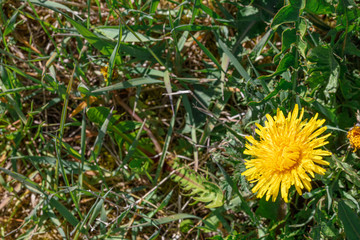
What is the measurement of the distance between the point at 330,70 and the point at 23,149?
214 cm

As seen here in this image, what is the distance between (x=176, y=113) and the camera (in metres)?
2.46

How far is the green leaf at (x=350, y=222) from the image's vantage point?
189 centimetres

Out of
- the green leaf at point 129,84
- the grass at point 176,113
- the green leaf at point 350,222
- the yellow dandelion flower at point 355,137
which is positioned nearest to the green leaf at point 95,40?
the grass at point 176,113

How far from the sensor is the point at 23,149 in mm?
2811

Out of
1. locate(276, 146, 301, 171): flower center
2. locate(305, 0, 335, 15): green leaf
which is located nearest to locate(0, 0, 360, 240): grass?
locate(305, 0, 335, 15): green leaf

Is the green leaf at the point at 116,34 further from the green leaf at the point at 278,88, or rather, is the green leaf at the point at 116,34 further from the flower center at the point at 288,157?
the flower center at the point at 288,157

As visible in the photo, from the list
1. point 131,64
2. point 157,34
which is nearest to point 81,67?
point 131,64

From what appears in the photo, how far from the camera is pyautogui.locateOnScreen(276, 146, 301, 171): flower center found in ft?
5.59

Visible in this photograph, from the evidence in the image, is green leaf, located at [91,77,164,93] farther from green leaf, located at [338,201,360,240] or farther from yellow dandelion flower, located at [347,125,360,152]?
green leaf, located at [338,201,360,240]

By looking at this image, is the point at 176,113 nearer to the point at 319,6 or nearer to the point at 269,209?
the point at 269,209

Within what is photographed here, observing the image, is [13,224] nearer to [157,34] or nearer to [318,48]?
[157,34]

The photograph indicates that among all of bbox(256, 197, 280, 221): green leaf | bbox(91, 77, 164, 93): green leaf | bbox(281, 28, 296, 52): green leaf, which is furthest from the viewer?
bbox(91, 77, 164, 93): green leaf

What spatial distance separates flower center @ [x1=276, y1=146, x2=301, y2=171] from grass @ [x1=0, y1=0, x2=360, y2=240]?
11.4 inches

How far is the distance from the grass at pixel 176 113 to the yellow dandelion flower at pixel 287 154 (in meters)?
0.18
